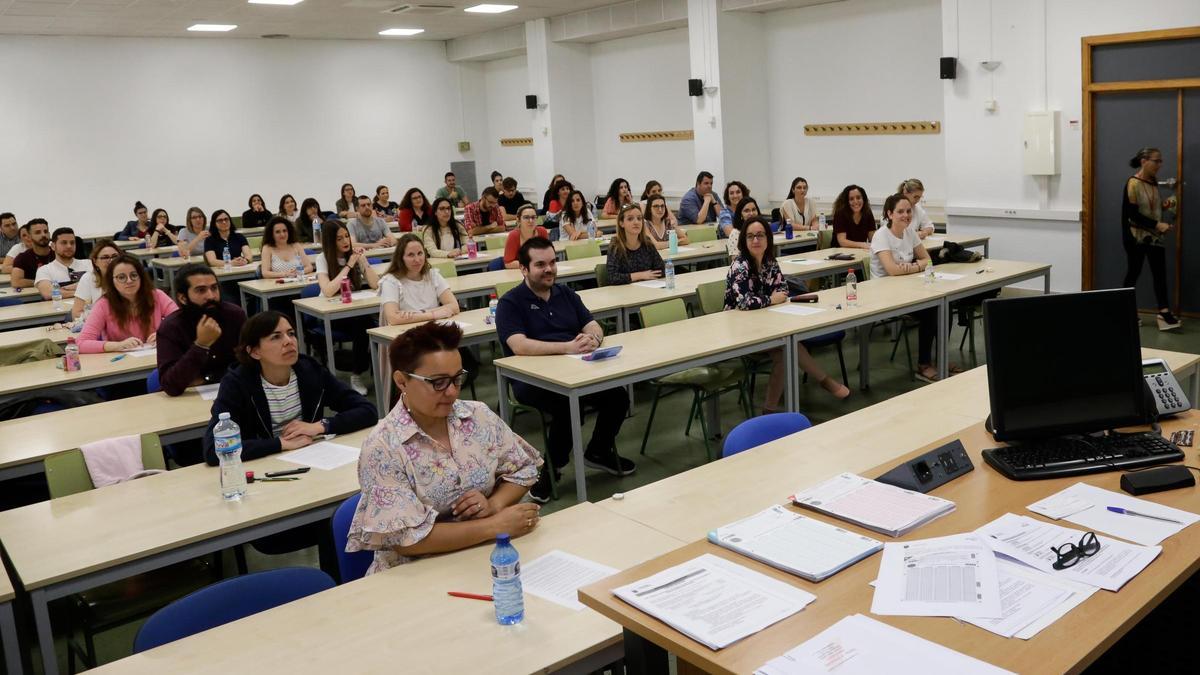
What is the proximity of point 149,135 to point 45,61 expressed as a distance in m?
1.69

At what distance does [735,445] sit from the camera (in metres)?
3.42

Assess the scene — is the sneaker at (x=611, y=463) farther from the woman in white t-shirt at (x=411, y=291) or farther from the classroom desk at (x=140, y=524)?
the classroom desk at (x=140, y=524)

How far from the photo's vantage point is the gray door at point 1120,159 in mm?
8367

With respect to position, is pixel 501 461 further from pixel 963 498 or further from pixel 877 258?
pixel 877 258

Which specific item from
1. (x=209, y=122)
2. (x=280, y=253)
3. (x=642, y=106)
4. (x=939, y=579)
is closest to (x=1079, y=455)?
(x=939, y=579)

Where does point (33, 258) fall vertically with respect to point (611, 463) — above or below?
above

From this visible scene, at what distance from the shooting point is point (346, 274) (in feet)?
23.8

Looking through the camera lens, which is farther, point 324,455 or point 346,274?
point 346,274

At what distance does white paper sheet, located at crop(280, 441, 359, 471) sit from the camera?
3.57 m

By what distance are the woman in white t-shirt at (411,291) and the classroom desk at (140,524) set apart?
2.76m

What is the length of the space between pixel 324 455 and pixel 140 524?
0.72m

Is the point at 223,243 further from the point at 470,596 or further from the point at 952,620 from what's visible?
the point at 952,620

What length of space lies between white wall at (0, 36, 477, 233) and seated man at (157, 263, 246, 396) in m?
11.3

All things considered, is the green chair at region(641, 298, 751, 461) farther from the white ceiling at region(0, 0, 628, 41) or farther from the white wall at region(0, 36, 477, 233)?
the white wall at region(0, 36, 477, 233)
